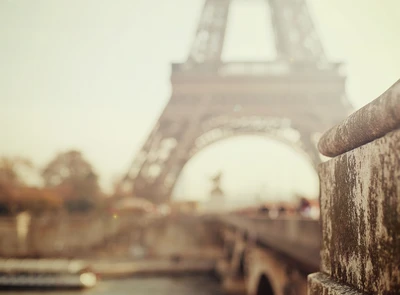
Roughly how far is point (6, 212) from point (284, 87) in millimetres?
20845

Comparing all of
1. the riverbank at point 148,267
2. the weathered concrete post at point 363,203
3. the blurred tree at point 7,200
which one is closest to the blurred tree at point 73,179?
the blurred tree at point 7,200

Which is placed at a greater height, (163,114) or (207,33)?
(207,33)

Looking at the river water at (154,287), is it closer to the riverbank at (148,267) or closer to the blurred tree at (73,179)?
the riverbank at (148,267)

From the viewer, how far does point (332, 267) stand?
1634 millimetres

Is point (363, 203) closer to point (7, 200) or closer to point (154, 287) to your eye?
point (154, 287)

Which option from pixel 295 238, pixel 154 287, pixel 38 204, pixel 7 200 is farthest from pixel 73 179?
pixel 295 238

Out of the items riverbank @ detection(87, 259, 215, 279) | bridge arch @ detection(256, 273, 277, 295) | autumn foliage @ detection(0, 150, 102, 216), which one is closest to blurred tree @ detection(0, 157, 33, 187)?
autumn foliage @ detection(0, 150, 102, 216)

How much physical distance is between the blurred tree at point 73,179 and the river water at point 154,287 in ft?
37.1

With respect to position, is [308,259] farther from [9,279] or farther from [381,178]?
[9,279]

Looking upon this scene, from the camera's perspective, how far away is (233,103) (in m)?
25.4

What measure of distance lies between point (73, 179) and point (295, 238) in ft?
119

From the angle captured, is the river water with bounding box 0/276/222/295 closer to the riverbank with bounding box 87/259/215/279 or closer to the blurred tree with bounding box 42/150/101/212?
the riverbank with bounding box 87/259/215/279

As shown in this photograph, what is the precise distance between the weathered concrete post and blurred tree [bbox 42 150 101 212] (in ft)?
102

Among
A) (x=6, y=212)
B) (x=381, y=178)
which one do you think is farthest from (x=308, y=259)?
(x=6, y=212)
